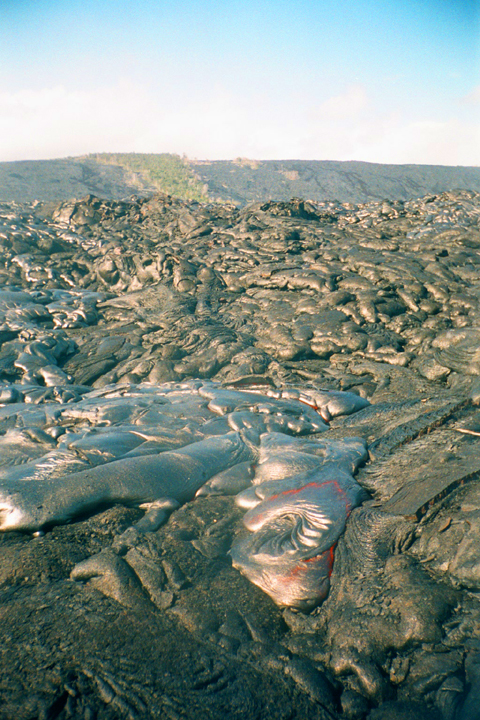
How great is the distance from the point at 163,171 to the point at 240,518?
89.1 ft

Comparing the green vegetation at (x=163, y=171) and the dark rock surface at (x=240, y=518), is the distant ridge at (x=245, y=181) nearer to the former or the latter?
the green vegetation at (x=163, y=171)

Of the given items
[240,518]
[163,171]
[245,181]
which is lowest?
[240,518]

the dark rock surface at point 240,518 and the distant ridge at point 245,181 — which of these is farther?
the distant ridge at point 245,181

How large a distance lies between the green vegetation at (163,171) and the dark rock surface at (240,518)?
1484 centimetres

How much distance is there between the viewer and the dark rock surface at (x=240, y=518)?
6.09 ft

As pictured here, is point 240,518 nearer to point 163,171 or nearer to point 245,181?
point 245,181

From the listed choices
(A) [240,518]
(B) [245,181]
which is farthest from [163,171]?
(A) [240,518]

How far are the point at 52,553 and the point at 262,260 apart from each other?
26.3 feet

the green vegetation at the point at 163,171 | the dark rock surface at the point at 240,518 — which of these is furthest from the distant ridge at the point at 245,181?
the dark rock surface at the point at 240,518

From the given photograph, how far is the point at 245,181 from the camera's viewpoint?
75.7 feet

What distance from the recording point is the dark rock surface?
1.86 meters

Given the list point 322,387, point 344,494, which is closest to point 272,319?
point 322,387

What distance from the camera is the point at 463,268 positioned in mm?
8312

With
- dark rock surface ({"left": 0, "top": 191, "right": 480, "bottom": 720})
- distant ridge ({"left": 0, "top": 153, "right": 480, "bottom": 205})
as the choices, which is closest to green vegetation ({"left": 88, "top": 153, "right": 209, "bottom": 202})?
distant ridge ({"left": 0, "top": 153, "right": 480, "bottom": 205})
